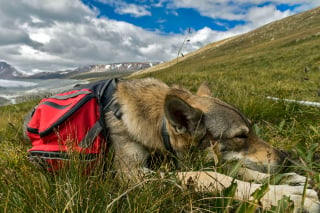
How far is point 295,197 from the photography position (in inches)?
85.6

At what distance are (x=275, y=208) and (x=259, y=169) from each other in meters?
1.43

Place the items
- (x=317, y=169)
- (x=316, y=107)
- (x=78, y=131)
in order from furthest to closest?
(x=316, y=107) < (x=78, y=131) < (x=317, y=169)

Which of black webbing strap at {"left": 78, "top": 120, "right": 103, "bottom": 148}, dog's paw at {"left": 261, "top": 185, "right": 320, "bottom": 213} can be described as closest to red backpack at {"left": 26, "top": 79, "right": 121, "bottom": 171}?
black webbing strap at {"left": 78, "top": 120, "right": 103, "bottom": 148}

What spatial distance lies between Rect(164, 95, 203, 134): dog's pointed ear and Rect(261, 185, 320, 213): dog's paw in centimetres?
115

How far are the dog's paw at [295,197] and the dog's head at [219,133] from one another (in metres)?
0.76

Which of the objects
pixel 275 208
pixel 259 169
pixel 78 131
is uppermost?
pixel 78 131

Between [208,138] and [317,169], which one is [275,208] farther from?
[208,138]

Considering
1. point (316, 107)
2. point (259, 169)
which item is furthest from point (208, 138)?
point (316, 107)

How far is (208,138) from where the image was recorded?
335 centimetres

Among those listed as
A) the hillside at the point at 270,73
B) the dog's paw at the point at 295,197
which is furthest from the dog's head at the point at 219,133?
the hillside at the point at 270,73

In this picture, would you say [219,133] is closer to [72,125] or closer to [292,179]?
[292,179]

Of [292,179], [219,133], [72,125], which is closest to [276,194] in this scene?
[292,179]

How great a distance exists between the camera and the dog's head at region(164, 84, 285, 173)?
10.3 feet

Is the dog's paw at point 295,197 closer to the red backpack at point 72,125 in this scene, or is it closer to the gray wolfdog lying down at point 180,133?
the gray wolfdog lying down at point 180,133
